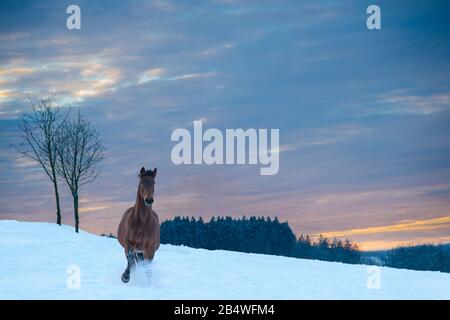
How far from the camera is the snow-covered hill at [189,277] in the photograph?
17.6 m

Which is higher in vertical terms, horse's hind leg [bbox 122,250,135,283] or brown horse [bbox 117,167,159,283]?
brown horse [bbox 117,167,159,283]

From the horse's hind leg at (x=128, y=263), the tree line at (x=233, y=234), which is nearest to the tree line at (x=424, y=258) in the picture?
the tree line at (x=233, y=234)

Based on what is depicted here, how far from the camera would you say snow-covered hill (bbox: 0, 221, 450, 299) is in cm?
1764

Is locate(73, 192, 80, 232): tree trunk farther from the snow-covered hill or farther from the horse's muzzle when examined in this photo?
the horse's muzzle

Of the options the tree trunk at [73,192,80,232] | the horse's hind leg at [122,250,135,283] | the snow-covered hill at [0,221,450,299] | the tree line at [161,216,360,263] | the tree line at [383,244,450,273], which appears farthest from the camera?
the tree line at [383,244,450,273]

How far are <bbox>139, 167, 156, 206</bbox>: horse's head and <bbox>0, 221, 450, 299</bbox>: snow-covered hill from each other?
270 cm

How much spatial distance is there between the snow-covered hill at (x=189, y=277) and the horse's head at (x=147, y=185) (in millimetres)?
2705

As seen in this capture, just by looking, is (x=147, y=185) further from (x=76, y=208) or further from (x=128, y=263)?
(x=76, y=208)

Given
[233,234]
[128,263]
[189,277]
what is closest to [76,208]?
[189,277]

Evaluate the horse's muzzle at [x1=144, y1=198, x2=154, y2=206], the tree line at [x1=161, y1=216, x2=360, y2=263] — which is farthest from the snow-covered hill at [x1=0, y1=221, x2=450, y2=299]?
the tree line at [x1=161, y1=216, x2=360, y2=263]

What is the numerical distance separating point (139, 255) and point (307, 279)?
27.2 ft

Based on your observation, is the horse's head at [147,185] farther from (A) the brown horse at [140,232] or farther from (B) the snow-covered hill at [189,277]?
(B) the snow-covered hill at [189,277]
